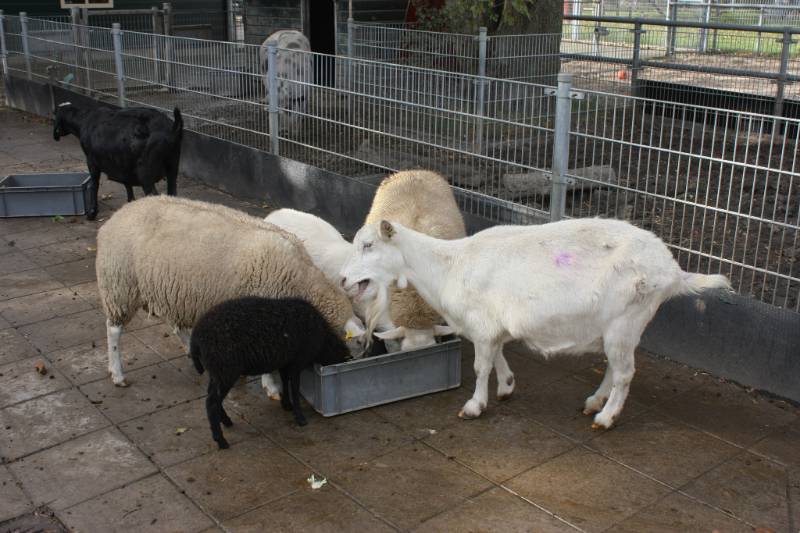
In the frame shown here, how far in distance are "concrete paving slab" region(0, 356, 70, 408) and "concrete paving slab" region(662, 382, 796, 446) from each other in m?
4.37

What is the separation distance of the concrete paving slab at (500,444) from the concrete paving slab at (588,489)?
0.10 meters

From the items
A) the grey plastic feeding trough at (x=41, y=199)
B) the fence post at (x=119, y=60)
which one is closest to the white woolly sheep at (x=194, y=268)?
the grey plastic feeding trough at (x=41, y=199)

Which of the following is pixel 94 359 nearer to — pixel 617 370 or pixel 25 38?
pixel 617 370

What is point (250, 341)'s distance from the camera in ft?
16.3

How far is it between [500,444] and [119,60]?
9.87 metres

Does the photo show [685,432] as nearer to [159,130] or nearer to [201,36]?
[159,130]

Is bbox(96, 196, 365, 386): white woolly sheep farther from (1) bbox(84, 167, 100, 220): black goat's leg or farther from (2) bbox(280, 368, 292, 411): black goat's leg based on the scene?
(1) bbox(84, 167, 100, 220): black goat's leg

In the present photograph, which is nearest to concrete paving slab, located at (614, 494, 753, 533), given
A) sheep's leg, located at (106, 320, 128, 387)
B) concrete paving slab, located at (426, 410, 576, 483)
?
concrete paving slab, located at (426, 410, 576, 483)

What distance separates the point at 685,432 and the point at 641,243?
1.28m

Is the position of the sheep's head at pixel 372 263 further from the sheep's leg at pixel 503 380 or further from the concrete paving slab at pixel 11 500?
the concrete paving slab at pixel 11 500

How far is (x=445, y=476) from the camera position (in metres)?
4.82

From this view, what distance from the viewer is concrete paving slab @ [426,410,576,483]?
16.2 ft

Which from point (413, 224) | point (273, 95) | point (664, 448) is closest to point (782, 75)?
point (273, 95)

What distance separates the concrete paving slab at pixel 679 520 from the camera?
4.31 m
